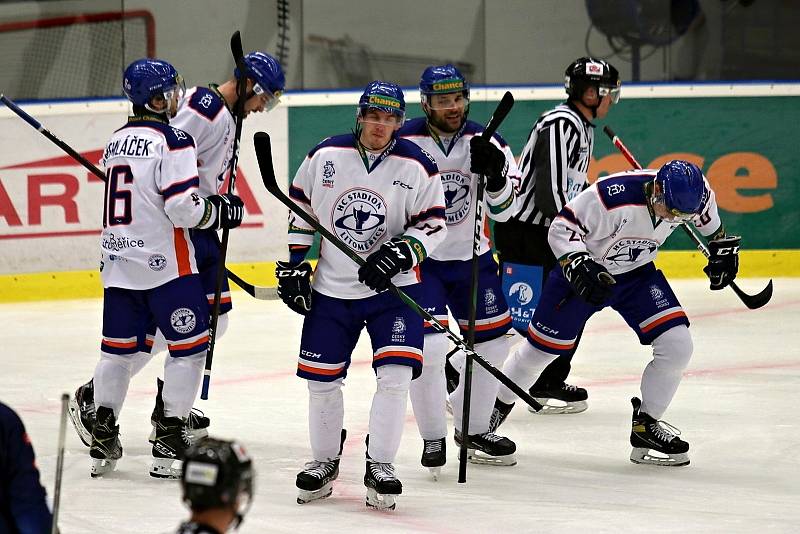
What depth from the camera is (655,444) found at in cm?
446

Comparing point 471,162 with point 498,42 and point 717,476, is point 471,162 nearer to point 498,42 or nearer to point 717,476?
point 717,476

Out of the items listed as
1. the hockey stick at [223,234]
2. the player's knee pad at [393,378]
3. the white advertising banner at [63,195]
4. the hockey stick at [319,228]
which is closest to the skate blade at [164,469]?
the hockey stick at [223,234]

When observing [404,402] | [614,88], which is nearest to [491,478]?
[404,402]

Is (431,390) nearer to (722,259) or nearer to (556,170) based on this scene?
(722,259)

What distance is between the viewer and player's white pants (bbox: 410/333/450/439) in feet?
14.0

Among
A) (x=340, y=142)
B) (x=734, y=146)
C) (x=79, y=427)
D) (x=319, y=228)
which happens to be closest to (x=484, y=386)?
(x=319, y=228)

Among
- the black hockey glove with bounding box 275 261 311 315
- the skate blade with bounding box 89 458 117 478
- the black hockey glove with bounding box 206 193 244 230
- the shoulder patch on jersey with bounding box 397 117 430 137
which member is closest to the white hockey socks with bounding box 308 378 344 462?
the black hockey glove with bounding box 275 261 311 315

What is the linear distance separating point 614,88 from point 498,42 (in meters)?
3.48

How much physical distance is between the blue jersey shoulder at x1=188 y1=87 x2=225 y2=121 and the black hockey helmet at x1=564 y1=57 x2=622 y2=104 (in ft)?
4.39

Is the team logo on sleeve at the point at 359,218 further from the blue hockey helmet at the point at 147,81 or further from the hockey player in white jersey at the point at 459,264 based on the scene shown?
the blue hockey helmet at the point at 147,81

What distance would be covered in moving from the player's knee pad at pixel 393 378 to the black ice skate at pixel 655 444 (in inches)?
40.3

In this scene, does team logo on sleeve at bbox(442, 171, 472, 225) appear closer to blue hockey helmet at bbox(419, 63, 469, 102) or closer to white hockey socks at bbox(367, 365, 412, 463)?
blue hockey helmet at bbox(419, 63, 469, 102)

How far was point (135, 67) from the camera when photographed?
4.15 m

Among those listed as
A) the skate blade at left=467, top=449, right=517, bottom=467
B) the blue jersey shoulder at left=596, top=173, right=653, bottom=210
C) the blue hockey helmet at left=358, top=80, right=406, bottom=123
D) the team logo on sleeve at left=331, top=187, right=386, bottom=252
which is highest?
the blue hockey helmet at left=358, top=80, right=406, bottom=123
